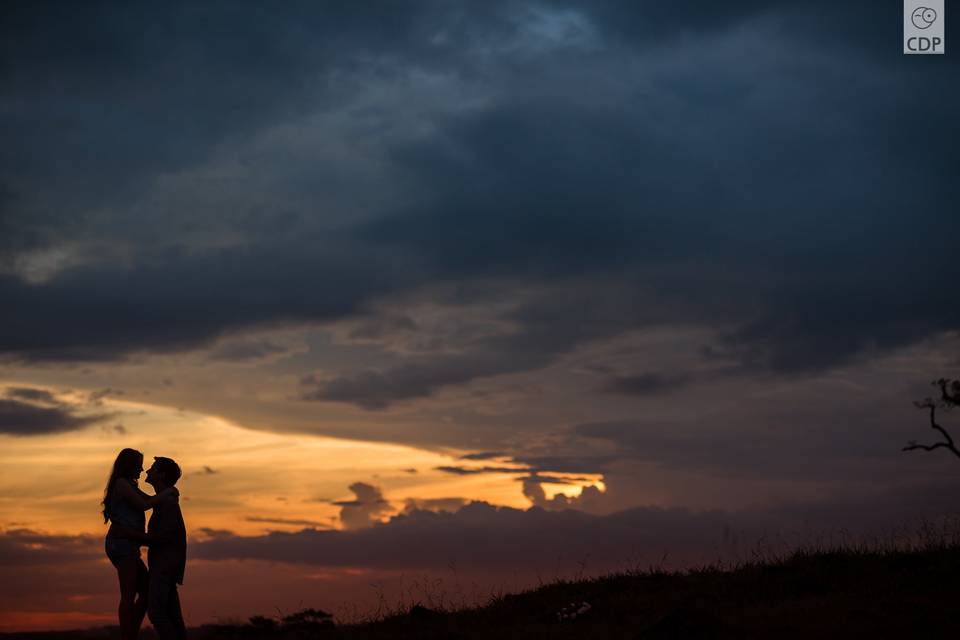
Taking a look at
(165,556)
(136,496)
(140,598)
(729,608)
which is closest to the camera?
(136,496)

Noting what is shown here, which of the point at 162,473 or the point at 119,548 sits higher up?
the point at 162,473

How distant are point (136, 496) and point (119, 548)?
3.21ft

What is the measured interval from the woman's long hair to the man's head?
0.88 feet

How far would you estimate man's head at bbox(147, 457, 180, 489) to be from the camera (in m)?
14.6

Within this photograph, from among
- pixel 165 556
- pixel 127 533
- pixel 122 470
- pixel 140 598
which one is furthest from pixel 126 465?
pixel 140 598

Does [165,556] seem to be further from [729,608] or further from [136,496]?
[729,608]

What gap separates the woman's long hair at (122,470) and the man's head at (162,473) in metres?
0.27

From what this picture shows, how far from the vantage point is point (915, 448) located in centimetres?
2719

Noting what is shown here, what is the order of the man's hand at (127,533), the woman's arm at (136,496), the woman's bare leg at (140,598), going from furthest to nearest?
the woman's bare leg at (140,598), the man's hand at (127,533), the woman's arm at (136,496)

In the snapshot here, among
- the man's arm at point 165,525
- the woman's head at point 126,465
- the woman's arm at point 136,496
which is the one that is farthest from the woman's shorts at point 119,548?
the woman's head at point 126,465

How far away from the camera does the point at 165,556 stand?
1456cm

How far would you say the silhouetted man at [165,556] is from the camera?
14430 mm

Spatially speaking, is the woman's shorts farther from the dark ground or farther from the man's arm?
the dark ground

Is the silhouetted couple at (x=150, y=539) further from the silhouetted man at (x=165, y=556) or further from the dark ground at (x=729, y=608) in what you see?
the dark ground at (x=729, y=608)
